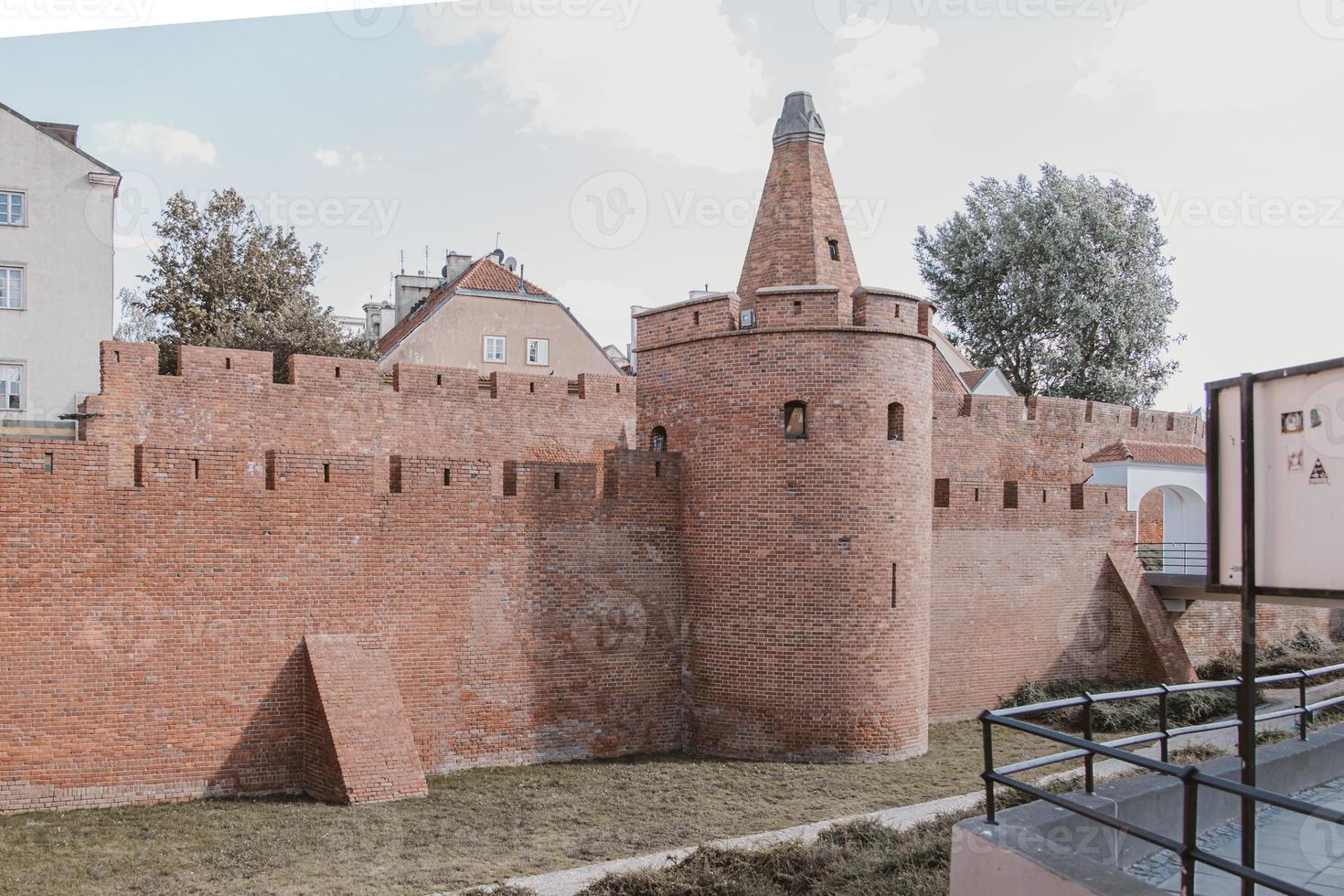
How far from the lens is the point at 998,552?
57.7ft

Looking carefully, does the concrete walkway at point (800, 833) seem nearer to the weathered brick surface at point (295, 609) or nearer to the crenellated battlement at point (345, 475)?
the weathered brick surface at point (295, 609)

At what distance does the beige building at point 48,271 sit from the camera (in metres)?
24.1

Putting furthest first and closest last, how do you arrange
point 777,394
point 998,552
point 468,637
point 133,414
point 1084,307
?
point 1084,307, point 998,552, point 133,414, point 777,394, point 468,637

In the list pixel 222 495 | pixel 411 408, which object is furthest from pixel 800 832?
pixel 411 408

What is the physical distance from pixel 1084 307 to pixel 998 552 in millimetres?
16344

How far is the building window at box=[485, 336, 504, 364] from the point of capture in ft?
92.2

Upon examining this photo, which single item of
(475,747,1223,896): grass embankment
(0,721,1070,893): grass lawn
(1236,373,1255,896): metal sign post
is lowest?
(0,721,1070,893): grass lawn

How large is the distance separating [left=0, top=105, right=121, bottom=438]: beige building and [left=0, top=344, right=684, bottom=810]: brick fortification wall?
419 inches

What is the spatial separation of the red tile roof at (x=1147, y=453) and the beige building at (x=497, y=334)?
13718mm

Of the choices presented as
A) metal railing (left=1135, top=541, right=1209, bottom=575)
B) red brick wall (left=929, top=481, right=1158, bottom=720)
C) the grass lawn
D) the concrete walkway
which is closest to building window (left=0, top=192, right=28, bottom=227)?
the grass lawn

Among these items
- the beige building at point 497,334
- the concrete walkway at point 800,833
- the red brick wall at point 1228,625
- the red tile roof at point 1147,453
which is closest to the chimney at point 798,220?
the concrete walkway at point 800,833

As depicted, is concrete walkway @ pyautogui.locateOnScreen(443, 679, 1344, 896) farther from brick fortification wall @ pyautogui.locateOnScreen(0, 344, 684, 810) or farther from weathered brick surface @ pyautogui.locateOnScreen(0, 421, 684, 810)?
weathered brick surface @ pyautogui.locateOnScreen(0, 421, 684, 810)

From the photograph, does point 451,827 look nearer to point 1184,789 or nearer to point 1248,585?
point 1184,789

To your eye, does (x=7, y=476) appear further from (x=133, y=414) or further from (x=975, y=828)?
(x=975, y=828)
